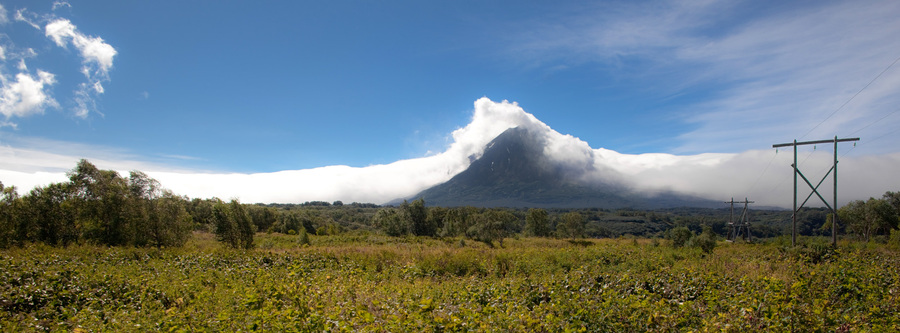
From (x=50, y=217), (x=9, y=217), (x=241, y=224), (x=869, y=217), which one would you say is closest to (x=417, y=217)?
(x=241, y=224)

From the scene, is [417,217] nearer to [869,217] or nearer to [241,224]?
[241,224]

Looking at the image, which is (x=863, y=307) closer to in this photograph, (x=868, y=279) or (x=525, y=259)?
(x=868, y=279)

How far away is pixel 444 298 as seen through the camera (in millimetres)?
9039

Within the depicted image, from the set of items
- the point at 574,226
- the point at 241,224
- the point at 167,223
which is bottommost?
the point at 574,226

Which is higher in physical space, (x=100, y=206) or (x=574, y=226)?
(x=100, y=206)

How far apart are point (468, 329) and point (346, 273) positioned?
9877mm

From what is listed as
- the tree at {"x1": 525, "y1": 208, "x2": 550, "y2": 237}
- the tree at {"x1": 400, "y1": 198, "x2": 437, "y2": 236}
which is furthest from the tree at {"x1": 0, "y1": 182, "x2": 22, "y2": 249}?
the tree at {"x1": 525, "y1": 208, "x2": 550, "y2": 237}

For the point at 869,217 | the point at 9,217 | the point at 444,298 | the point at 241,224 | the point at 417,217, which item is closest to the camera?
the point at 444,298

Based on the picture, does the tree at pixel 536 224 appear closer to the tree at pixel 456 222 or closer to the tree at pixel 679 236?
the tree at pixel 456 222

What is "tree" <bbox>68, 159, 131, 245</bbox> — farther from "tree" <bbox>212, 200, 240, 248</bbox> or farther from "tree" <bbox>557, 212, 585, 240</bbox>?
"tree" <bbox>557, 212, 585, 240</bbox>

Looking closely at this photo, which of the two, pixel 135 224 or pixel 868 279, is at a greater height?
pixel 868 279

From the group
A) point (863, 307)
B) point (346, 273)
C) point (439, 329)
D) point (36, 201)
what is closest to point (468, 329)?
point (439, 329)

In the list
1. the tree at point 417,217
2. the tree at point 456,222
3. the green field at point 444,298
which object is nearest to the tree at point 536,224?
the tree at point 456,222

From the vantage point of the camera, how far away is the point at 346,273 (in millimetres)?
13852
